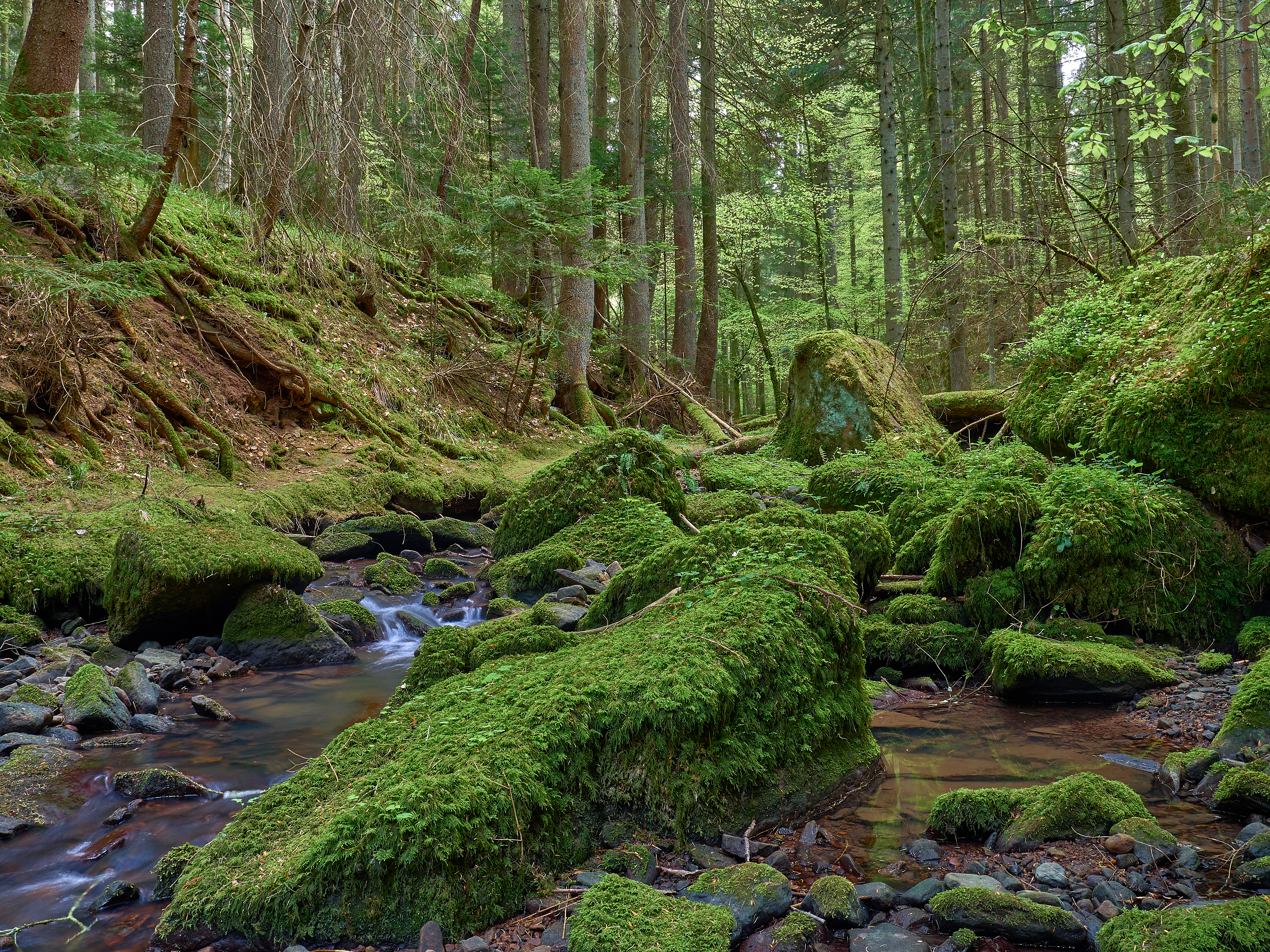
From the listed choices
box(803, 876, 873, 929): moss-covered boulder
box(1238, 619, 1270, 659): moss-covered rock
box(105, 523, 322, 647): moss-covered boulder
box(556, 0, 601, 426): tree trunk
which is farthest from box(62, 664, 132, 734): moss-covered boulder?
box(556, 0, 601, 426): tree trunk

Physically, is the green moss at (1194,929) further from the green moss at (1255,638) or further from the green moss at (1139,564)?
the green moss at (1139,564)

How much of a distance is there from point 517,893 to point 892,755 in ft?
8.00

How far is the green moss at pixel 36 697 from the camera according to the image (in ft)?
16.1

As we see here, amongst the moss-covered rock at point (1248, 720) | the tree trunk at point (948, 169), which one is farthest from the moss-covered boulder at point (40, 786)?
the tree trunk at point (948, 169)

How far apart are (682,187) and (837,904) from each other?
670 inches

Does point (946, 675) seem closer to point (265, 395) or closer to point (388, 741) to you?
point (388, 741)

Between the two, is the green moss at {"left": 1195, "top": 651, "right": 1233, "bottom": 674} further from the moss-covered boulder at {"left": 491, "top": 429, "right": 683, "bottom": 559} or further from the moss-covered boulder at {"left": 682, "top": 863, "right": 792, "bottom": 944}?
the moss-covered boulder at {"left": 491, "top": 429, "right": 683, "bottom": 559}

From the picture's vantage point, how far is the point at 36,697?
4957mm

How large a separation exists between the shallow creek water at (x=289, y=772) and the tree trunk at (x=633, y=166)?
10397 millimetres

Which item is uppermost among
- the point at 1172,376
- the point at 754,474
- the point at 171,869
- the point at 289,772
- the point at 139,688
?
the point at 1172,376

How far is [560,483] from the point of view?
25.8 feet

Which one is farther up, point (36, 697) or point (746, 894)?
point (36, 697)

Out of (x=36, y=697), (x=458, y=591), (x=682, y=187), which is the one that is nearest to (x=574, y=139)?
(x=682, y=187)

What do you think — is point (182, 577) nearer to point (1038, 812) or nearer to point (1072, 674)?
point (1038, 812)
